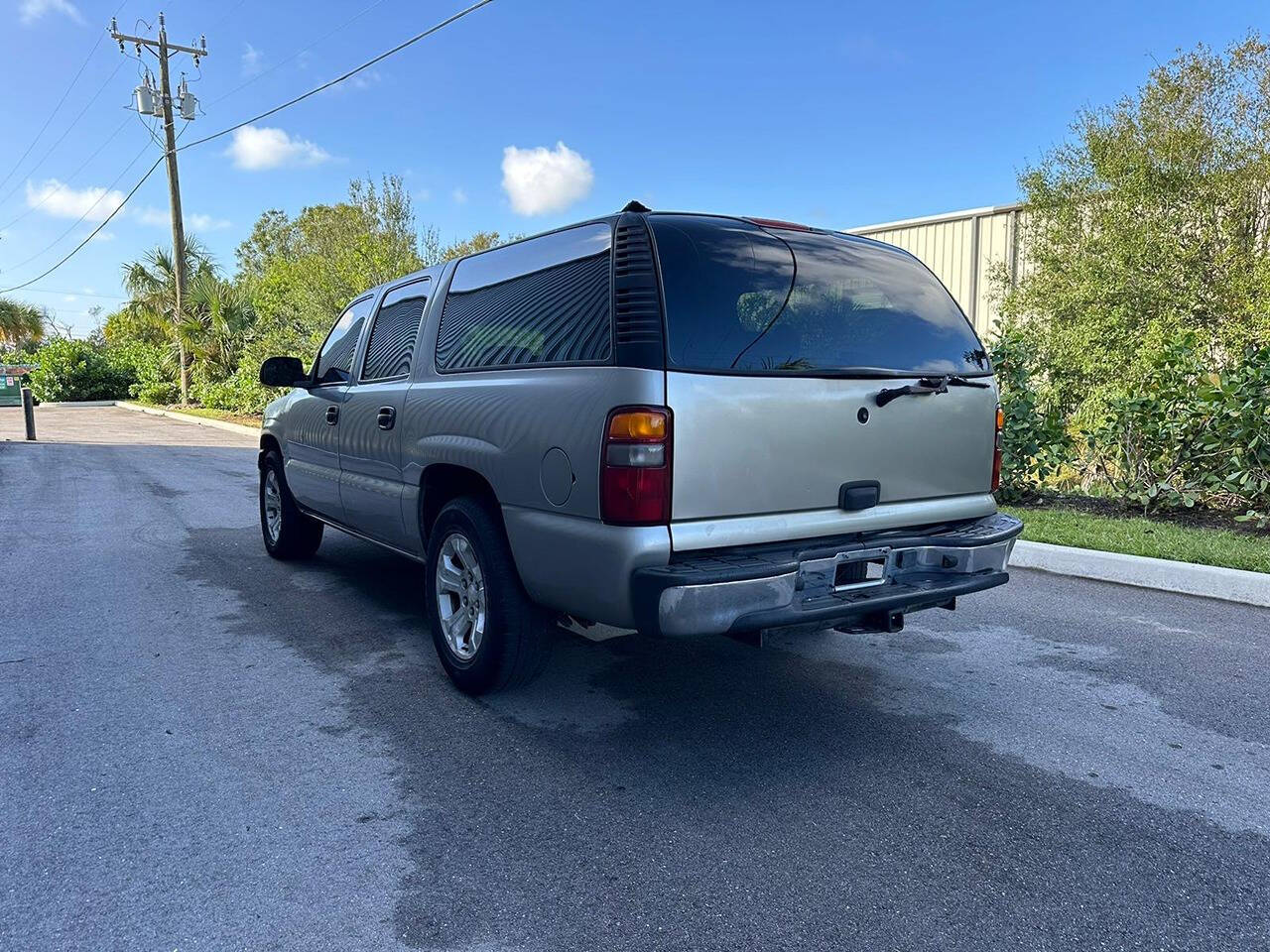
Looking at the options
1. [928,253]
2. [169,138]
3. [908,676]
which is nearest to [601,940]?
[908,676]

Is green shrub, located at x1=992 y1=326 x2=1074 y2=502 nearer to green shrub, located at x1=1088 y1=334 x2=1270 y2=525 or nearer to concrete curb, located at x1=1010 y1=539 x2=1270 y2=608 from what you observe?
green shrub, located at x1=1088 y1=334 x2=1270 y2=525

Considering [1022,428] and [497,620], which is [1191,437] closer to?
[1022,428]

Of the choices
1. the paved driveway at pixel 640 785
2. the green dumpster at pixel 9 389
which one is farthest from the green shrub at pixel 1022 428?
the green dumpster at pixel 9 389

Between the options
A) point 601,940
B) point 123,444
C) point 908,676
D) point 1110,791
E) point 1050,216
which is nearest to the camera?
point 601,940

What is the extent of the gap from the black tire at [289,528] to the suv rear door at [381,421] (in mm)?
1397

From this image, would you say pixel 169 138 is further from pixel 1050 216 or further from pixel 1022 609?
pixel 1022 609

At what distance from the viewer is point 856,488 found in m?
3.47

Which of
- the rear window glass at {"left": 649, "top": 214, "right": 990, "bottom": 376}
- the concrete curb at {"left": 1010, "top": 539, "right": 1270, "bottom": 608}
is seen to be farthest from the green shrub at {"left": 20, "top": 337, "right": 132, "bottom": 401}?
the rear window glass at {"left": 649, "top": 214, "right": 990, "bottom": 376}

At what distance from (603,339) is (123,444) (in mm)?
17731

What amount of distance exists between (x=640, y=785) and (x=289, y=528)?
14.1 ft

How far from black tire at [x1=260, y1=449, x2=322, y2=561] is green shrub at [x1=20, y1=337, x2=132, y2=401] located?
37728 millimetres

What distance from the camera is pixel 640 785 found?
318 cm

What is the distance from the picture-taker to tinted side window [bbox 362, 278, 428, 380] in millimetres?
4805

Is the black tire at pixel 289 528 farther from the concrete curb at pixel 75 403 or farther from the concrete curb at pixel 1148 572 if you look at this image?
the concrete curb at pixel 75 403
